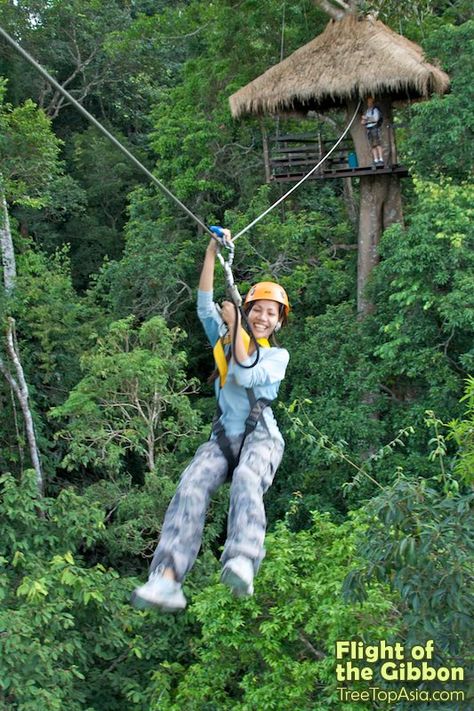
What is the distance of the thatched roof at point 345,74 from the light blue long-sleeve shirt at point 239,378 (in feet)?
19.3

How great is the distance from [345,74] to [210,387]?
3785mm

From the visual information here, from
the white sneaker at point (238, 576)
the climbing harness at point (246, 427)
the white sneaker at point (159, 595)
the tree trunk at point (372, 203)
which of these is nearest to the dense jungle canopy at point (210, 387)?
the tree trunk at point (372, 203)

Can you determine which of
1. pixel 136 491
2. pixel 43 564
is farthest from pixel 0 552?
pixel 136 491

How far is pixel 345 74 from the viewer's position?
877 cm

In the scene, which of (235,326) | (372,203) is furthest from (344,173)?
(235,326)

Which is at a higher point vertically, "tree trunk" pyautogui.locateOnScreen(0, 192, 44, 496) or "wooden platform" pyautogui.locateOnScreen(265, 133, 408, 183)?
"wooden platform" pyautogui.locateOnScreen(265, 133, 408, 183)

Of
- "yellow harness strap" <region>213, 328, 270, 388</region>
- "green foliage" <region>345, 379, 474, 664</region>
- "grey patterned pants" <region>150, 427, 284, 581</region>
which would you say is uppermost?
"yellow harness strap" <region>213, 328, 270, 388</region>

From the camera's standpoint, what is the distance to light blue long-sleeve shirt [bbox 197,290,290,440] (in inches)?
124

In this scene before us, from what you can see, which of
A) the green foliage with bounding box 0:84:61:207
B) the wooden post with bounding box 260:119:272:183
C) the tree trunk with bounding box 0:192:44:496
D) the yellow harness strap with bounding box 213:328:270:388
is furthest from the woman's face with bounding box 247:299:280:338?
the wooden post with bounding box 260:119:272:183

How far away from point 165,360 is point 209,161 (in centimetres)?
335

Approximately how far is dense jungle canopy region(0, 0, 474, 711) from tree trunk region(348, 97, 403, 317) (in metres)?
0.33

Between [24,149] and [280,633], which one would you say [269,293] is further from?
Result: [24,149]

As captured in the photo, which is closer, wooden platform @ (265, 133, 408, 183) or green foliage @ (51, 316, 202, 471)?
green foliage @ (51, 316, 202, 471)

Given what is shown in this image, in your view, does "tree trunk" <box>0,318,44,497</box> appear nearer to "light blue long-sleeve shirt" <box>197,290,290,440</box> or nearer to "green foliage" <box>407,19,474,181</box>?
"green foliage" <box>407,19,474,181</box>
